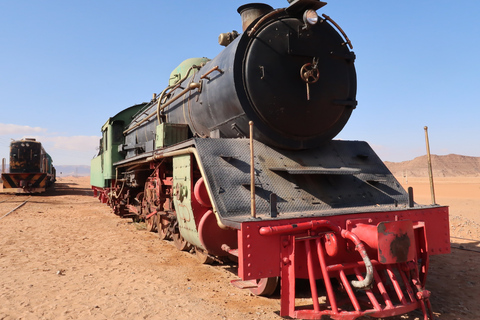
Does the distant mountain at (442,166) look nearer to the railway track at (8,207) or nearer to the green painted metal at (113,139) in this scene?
the railway track at (8,207)

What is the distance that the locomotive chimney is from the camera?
4.79 m

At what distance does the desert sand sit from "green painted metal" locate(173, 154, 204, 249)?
0.66m

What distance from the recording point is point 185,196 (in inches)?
164

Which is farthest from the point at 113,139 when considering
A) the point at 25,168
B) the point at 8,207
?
the point at 25,168

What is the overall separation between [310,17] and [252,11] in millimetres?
966

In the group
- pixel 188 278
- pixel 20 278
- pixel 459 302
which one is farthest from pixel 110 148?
pixel 459 302

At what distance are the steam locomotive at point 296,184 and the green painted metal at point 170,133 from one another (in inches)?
13.1

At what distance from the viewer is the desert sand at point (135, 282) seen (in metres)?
3.53

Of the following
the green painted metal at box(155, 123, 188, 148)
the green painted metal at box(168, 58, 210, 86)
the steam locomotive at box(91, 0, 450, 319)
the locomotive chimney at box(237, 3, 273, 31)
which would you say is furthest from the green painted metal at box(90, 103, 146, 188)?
the locomotive chimney at box(237, 3, 273, 31)

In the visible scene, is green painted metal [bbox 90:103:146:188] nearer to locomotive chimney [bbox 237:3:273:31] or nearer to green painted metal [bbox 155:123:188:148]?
green painted metal [bbox 155:123:188:148]

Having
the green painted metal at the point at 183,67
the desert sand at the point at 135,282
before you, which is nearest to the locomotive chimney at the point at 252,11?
the green painted metal at the point at 183,67

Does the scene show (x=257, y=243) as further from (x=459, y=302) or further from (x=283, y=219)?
(x=459, y=302)

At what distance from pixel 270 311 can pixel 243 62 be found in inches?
109

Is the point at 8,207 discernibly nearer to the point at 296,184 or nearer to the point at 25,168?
the point at 25,168
